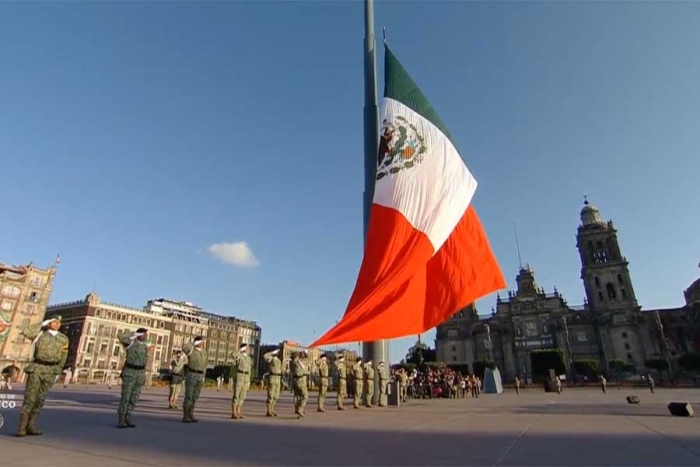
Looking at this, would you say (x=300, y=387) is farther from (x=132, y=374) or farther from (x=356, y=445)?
(x=356, y=445)

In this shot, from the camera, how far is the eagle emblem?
1134cm

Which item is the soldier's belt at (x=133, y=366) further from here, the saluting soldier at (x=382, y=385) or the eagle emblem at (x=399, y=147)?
the saluting soldier at (x=382, y=385)

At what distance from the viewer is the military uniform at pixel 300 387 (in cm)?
927

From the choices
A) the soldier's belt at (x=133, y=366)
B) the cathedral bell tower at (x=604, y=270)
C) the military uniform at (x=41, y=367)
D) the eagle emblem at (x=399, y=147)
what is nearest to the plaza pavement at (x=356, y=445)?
the military uniform at (x=41, y=367)

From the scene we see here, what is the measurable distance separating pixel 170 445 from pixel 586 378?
73.9 m

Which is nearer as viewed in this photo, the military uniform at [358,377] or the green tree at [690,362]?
the military uniform at [358,377]

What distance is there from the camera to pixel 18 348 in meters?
64.8

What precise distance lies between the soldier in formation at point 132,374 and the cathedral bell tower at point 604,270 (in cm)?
8753

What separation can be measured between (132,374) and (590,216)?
95770 millimetres

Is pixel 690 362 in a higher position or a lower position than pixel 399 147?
lower

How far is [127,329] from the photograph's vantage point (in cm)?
7181

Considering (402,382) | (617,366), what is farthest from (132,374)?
(617,366)

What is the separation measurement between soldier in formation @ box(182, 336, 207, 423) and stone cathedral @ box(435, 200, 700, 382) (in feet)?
245

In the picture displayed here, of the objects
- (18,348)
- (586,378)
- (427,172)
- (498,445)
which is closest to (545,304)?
(586,378)
